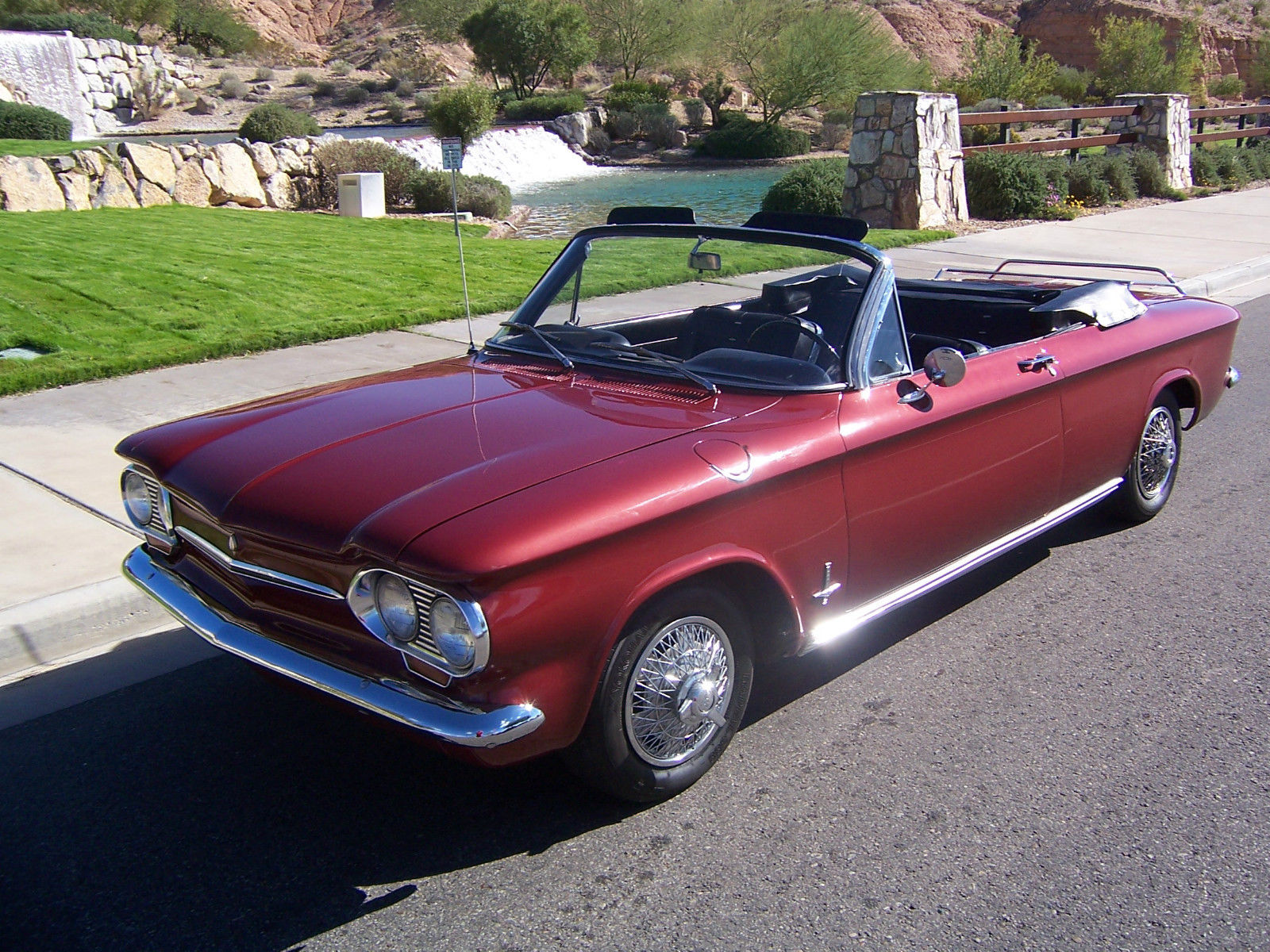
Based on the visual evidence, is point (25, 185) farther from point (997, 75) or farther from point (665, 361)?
point (997, 75)

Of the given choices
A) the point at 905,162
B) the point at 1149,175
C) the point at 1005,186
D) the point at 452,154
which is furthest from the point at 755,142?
the point at 452,154

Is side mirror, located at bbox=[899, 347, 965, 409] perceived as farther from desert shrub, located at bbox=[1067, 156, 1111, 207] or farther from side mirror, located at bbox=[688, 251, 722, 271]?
desert shrub, located at bbox=[1067, 156, 1111, 207]

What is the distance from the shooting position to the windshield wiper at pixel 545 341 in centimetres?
410

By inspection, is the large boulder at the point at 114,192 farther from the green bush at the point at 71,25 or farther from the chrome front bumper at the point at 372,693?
the green bush at the point at 71,25

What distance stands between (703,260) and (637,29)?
160 feet

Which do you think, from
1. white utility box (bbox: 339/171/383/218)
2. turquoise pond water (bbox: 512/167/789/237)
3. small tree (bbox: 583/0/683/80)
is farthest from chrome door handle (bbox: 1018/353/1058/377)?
small tree (bbox: 583/0/683/80)

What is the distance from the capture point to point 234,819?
3.23 meters

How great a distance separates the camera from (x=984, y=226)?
645 inches

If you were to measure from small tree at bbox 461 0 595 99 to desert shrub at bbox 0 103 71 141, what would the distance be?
89.6 feet

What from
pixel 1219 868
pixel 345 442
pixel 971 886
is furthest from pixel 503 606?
pixel 1219 868

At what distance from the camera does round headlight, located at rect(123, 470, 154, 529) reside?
146 inches

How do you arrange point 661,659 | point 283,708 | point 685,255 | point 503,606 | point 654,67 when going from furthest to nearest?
1. point 654,67
2. point 685,255
3. point 283,708
4. point 661,659
5. point 503,606

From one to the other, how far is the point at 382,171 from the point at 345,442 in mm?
16251

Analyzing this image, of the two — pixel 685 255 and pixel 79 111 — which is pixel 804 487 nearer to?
pixel 685 255
